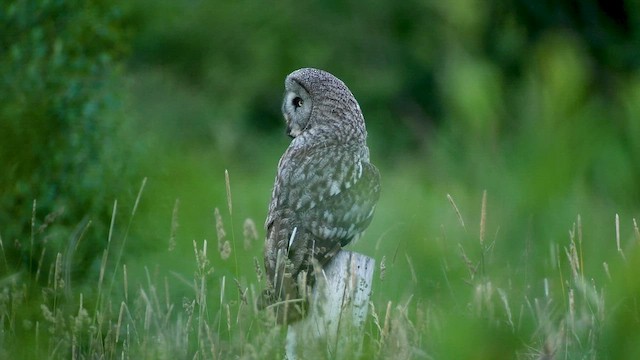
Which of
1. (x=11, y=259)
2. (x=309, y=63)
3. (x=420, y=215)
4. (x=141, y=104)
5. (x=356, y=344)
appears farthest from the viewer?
(x=309, y=63)

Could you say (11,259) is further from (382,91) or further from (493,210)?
(382,91)

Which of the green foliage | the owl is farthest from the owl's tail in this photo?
the green foliage

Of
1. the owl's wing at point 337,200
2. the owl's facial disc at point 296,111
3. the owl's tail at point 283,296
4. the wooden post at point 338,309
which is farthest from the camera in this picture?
the owl's facial disc at point 296,111

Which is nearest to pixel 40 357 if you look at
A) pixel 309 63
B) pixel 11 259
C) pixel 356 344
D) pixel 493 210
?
pixel 356 344

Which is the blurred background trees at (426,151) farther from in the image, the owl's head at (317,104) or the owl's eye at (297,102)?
the owl's eye at (297,102)

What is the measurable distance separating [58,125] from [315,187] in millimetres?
1198

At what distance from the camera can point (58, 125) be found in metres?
4.14

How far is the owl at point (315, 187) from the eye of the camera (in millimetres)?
3297

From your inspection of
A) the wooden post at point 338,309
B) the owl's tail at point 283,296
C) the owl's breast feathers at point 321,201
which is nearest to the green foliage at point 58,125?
the owl's breast feathers at point 321,201

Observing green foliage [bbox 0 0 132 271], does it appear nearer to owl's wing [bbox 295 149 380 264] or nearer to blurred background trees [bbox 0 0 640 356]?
blurred background trees [bbox 0 0 640 356]

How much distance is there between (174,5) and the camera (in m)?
16.6

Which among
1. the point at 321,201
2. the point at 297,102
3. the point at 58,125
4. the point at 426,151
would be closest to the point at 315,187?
the point at 321,201

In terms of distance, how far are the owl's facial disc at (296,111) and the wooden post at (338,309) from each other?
878mm

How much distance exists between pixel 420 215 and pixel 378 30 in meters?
15.3
